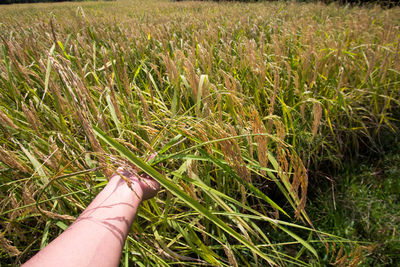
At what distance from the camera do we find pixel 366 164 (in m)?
1.48

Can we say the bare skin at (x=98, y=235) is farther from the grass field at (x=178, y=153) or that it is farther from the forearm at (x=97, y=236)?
the grass field at (x=178, y=153)

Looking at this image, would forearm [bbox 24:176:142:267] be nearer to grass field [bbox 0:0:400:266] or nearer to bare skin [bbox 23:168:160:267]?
bare skin [bbox 23:168:160:267]

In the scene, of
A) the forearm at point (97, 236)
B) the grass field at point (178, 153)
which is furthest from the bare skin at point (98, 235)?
the grass field at point (178, 153)

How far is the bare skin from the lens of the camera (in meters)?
0.40

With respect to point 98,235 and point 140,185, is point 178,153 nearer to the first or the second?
point 140,185

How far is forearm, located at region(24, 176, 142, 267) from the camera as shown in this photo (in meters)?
0.40

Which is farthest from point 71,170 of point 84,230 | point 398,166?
point 398,166

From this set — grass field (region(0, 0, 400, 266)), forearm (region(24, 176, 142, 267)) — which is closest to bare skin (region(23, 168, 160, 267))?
forearm (region(24, 176, 142, 267))

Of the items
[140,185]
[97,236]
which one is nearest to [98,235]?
[97,236]

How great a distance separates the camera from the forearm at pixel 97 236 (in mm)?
402

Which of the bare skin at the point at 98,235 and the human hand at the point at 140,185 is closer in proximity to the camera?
the bare skin at the point at 98,235

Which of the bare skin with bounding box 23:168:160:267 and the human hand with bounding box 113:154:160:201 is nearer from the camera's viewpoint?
the bare skin with bounding box 23:168:160:267

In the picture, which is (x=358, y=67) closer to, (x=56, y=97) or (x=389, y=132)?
(x=389, y=132)

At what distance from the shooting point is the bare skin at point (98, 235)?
40 centimetres
